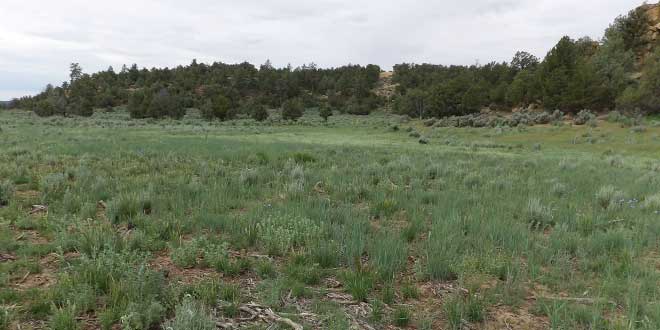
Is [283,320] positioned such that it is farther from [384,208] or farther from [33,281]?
[384,208]

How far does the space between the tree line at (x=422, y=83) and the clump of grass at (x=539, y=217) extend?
117ft

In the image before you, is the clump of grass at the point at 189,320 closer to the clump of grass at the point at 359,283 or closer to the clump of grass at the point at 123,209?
the clump of grass at the point at 359,283

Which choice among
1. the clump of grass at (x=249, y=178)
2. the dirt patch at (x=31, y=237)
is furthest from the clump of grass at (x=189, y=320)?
the clump of grass at (x=249, y=178)

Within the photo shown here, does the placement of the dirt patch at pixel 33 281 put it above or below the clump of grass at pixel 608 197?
above

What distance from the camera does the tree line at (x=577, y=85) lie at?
3709 cm

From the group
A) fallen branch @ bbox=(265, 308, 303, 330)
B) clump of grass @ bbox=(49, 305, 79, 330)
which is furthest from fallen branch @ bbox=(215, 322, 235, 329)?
clump of grass @ bbox=(49, 305, 79, 330)

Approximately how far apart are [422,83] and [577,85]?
7099cm

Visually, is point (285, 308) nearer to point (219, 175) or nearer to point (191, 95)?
point (219, 175)

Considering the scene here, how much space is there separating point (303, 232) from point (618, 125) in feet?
100

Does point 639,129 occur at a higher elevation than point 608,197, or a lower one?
higher

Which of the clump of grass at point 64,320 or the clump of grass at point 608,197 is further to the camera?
the clump of grass at point 608,197

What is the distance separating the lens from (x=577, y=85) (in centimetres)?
4125

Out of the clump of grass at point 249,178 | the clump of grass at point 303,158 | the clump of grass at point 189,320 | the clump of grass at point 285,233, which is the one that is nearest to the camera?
the clump of grass at point 189,320

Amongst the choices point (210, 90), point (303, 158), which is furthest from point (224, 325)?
point (210, 90)
